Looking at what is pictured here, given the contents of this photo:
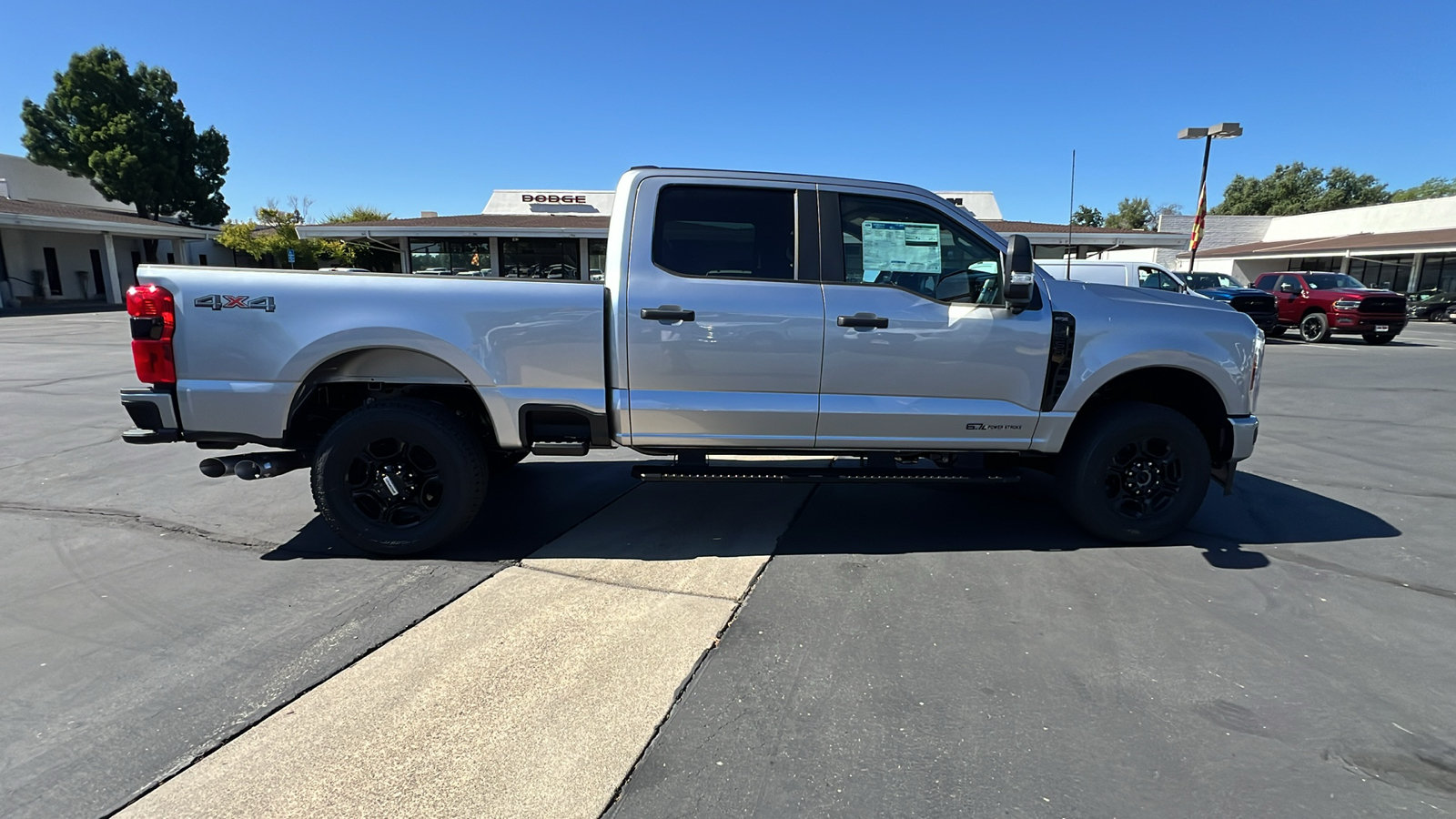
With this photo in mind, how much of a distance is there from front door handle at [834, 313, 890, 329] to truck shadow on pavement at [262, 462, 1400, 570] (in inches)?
54.4

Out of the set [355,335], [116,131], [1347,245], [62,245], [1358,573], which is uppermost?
[116,131]

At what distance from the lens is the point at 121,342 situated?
1638 centimetres

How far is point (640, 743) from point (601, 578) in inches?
56.3

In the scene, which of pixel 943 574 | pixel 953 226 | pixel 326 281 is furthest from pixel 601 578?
pixel 953 226

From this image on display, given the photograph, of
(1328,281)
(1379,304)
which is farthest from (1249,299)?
(1328,281)

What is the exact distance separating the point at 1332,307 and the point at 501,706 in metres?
23.7

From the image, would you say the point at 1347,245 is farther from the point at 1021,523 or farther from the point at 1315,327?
the point at 1021,523

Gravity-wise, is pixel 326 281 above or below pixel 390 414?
above

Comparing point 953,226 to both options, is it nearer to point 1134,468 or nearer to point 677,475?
point 1134,468

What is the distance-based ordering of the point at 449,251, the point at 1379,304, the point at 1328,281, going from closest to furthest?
1. the point at 1379,304
2. the point at 1328,281
3. the point at 449,251

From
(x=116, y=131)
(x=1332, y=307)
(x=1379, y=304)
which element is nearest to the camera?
(x=1379, y=304)

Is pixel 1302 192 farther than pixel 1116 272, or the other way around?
pixel 1302 192

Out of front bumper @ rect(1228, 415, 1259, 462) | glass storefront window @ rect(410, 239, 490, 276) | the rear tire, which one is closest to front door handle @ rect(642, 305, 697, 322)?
front bumper @ rect(1228, 415, 1259, 462)

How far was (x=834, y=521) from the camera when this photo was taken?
4.84 m
